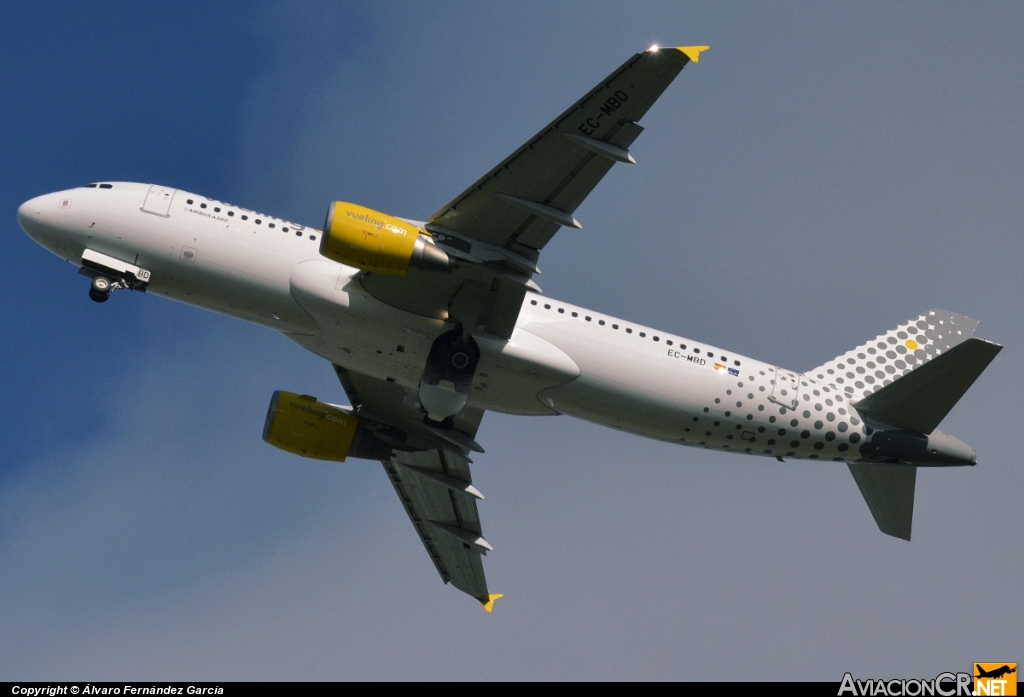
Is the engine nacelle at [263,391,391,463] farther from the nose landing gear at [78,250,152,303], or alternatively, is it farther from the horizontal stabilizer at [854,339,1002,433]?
the horizontal stabilizer at [854,339,1002,433]

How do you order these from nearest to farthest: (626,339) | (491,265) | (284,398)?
1. (491,265)
2. (626,339)
3. (284,398)

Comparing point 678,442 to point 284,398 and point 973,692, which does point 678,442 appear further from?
point 284,398

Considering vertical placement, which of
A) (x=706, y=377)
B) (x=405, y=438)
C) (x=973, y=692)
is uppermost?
(x=706, y=377)

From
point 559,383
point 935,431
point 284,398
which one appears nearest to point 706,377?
point 559,383

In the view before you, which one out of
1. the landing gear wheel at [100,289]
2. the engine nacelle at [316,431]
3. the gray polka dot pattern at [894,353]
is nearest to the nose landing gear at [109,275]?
the landing gear wheel at [100,289]

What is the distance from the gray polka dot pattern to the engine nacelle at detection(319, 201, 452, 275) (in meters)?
14.1

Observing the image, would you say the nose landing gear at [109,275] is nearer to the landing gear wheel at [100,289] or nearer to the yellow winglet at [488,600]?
the landing gear wheel at [100,289]

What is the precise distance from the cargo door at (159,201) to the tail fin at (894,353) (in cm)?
2143

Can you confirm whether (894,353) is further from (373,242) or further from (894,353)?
(373,242)

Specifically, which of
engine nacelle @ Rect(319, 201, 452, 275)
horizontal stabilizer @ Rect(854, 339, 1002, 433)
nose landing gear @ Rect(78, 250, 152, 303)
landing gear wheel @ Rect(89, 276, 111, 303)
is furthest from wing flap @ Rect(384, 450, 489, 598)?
horizontal stabilizer @ Rect(854, 339, 1002, 433)

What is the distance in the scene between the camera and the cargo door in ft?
99.7

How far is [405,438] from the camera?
37469 mm

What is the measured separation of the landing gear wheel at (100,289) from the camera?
30188 mm

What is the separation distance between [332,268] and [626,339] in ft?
30.8
